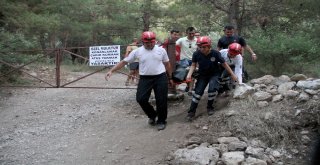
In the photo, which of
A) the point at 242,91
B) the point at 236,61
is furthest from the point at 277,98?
the point at 236,61

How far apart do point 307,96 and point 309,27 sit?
6.08 meters

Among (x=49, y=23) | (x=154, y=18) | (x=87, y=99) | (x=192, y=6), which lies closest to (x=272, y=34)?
(x=192, y=6)

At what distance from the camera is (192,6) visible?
15008mm

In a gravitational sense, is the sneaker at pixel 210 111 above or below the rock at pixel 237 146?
above

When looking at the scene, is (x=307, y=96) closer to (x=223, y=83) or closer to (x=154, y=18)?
(x=223, y=83)

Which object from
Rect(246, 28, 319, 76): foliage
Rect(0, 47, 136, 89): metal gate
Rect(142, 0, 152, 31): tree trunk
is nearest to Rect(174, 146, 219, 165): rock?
Rect(0, 47, 136, 89): metal gate

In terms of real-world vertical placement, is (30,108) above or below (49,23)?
below

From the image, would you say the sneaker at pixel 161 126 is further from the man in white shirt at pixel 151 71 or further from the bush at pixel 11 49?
the bush at pixel 11 49

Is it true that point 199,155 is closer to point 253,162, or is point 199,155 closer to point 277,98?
point 253,162

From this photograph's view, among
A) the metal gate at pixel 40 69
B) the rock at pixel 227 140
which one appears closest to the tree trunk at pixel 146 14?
the metal gate at pixel 40 69

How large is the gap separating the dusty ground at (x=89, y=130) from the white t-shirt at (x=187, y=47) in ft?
3.35

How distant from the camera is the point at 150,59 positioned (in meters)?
6.64

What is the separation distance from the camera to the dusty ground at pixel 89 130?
6070mm

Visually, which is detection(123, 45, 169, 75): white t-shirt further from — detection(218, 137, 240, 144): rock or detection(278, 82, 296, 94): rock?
detection(278, 82, 296, 94): rock
